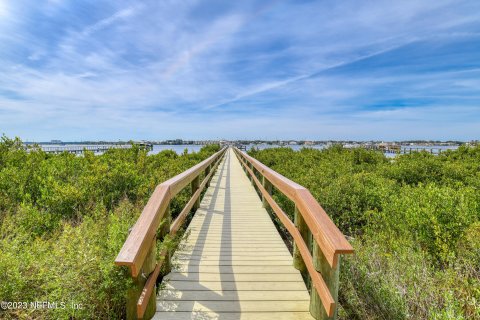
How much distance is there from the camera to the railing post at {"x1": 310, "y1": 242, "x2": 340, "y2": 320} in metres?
2.10

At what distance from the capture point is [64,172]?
314 inches

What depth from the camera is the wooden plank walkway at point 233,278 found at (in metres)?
2.57

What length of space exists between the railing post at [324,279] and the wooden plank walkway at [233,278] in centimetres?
13

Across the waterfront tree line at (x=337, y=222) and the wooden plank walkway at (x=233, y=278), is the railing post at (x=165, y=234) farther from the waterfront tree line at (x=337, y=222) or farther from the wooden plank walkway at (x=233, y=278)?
the waterfront tree line at (x=337, y=222)

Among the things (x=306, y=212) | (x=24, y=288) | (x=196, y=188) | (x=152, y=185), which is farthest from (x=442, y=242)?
(x=152, y=185)

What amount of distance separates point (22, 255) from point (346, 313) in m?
3.26

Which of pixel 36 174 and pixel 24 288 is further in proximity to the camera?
pixel 36 174

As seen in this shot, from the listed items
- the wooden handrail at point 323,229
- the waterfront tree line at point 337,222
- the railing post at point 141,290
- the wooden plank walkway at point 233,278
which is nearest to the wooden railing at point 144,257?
the railing post at point 141,290

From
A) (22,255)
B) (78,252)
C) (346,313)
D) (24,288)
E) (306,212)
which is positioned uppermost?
(306,212)

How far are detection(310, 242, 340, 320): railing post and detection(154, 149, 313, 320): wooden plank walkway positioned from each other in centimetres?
13

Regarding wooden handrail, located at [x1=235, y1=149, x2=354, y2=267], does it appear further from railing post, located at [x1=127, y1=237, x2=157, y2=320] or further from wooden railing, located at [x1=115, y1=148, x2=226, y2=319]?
railing post, located at [x1=127, y1=237, x2=157, y2=320]

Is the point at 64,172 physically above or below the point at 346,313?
above

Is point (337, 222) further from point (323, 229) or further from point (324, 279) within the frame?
point (323, 229)

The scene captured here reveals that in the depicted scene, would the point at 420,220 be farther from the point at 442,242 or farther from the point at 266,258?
the point at 266,258
